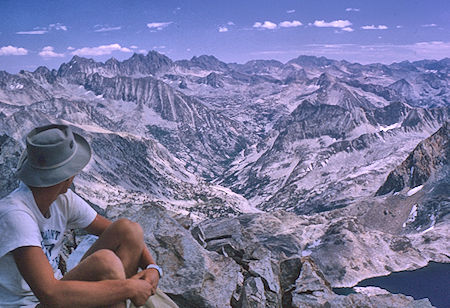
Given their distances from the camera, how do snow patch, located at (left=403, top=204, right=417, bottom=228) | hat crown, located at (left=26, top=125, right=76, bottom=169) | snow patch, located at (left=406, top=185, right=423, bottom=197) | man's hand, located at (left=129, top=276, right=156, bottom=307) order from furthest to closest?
snow patch, located at (left=406, top=185, right=423, bottom=197), snow patch, located at (left=403, top=204, right=417, bottom=228), man's hand, located at (left=129, top=276, right=156, bottom=307), hat crown, located at (left=26, top=125, right=76, bottom=169)

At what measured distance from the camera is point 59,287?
7.27 meters

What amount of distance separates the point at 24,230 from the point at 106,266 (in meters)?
1.82

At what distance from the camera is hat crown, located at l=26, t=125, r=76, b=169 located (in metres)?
7.39

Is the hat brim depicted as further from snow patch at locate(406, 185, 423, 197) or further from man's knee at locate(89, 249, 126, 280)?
snow patch at locate(406, 185, 423, 197)

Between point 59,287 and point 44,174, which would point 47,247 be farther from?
point 44,174

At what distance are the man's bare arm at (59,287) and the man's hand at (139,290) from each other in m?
0.19

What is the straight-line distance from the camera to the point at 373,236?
132m

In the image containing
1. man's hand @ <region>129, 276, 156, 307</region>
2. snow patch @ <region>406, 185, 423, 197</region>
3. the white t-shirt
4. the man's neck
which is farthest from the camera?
snow patch @ <region>406, 185, 423, 197</region>

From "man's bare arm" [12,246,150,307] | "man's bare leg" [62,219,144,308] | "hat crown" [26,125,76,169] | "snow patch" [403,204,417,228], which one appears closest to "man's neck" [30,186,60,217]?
"hat crown" [26,125,76,169]

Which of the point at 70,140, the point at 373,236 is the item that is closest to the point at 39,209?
the point at 70,140

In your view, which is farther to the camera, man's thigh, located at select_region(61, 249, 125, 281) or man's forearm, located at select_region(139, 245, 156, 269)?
man's forearm, located at select_region(139, 245, 156, 269)

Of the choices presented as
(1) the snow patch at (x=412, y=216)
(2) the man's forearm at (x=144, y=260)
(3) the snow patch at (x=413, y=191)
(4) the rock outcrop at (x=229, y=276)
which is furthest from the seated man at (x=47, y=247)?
(3) the snow patch at (x=413, y=191)

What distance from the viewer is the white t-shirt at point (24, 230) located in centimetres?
699

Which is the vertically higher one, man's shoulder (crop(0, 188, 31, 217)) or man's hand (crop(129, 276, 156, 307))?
man's shoulder (crop(0, 188, 31, 217))
